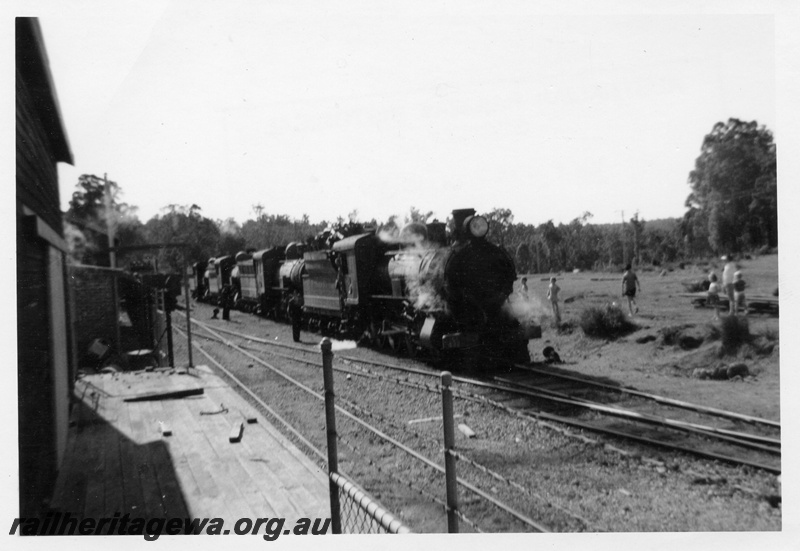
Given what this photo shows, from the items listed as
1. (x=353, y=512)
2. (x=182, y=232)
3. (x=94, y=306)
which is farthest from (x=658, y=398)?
(x=182, y=232)

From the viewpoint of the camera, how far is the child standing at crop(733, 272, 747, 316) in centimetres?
1051

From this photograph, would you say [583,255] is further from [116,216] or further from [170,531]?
[170,531]

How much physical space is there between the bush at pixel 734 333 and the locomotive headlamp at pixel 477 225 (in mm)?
4594

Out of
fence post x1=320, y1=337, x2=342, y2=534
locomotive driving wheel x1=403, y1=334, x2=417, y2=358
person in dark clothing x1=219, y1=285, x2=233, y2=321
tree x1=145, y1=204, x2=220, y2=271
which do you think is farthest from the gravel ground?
person in dark clothing x1=219, y1=285, x2=233, y2=321

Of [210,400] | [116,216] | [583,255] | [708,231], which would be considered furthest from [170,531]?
[583,255]

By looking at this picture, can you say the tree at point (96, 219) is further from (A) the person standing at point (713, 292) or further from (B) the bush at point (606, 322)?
(A) the person standing at point (713, 292)

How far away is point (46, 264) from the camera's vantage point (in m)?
5.29

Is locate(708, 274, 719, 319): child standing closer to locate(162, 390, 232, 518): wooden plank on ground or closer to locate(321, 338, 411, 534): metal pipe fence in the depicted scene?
locate(321, 338, 411, 534): metal pipe fence

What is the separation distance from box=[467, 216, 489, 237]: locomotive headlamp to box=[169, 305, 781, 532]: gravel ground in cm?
347

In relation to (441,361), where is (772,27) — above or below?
above

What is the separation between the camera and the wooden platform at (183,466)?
15.0ft

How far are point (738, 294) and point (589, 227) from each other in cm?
1316

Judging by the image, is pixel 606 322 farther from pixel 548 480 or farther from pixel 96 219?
pixel 96 219

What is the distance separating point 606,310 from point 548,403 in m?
6.82
